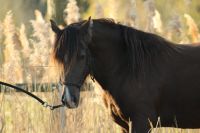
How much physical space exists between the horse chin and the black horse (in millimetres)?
268

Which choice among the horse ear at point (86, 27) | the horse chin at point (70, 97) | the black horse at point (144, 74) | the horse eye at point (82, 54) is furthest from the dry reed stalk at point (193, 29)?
the horse chin at point (70, 97)

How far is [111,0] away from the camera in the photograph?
8102 mm

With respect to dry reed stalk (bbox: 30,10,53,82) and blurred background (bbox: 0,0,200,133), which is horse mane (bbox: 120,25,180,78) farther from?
dry reed stalk (bbox: 30,10,53,82)

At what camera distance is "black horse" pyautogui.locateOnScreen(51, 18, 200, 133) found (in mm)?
5148

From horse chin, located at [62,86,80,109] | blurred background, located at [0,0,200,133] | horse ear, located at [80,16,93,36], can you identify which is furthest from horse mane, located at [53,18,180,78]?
horse chin, located at [62,86,80,109]

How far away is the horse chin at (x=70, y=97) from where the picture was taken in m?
4.71

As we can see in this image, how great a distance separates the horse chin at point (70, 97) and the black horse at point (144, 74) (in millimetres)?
268

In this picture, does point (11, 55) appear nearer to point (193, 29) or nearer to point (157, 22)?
point (157, 22)

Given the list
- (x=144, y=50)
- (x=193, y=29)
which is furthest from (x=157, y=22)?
(x=144, y=50)

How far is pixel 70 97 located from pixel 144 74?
0.83 m

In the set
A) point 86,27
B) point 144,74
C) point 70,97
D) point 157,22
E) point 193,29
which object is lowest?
point 70,97

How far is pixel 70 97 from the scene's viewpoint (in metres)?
4.74

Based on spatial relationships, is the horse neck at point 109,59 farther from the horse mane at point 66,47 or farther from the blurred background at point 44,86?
the horse mane at point 66,47

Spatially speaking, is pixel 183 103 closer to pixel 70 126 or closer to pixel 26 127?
pixel 70 126
